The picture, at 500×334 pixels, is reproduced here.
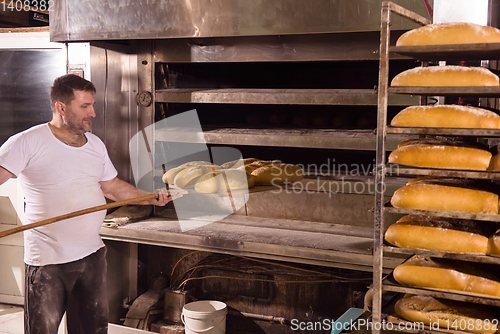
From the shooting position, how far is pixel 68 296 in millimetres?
2234

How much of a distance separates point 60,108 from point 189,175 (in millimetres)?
785

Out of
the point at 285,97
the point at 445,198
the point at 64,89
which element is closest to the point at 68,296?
the point at 64,89

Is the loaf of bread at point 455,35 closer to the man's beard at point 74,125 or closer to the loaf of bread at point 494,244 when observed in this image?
the loaf of bread at point 494,244

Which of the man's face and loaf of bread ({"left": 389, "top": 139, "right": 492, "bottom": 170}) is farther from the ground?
the man's face

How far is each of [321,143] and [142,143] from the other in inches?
48.2

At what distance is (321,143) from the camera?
2.45m

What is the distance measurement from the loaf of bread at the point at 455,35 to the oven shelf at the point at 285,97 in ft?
2.60

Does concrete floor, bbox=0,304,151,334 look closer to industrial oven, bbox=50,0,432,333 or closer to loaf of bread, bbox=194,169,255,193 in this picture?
industrial oven, bbox=50,0,432,333

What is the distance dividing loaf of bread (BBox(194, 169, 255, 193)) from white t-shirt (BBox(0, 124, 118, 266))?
23.6 inches

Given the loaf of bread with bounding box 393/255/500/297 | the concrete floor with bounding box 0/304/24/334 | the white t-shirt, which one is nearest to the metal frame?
the loaf of bread with bounding box 393/255/500/297

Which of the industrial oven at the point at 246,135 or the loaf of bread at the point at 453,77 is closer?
the loaf of bread at the point at 453,77

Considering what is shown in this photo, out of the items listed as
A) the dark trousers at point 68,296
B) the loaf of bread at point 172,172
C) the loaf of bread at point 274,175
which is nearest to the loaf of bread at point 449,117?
the loaf of bread at point 274,175

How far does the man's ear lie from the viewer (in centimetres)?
219

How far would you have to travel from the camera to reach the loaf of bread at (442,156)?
1469mm
